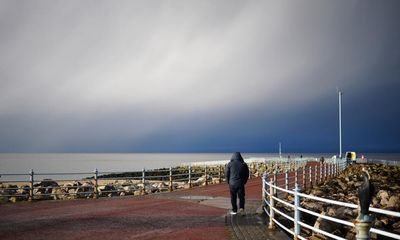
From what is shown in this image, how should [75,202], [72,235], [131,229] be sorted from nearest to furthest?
1. [72,235]
2. [131,229]
3. [75,202]

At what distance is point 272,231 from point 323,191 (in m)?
11.1

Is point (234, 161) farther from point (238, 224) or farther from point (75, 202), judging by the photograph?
point (75, 202)

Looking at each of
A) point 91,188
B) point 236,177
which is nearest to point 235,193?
point 236,177

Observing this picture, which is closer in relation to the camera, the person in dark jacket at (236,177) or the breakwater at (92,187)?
the person in dark jacket at (236,177)

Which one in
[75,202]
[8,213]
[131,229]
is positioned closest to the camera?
[131,229]

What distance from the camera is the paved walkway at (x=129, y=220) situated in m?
9.89

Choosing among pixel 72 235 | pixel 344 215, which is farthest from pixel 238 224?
pixel 72 235

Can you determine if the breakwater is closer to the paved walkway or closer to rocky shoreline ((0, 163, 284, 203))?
rocky shoreline ((0, 163, 284, 203))

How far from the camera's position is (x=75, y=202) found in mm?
16672

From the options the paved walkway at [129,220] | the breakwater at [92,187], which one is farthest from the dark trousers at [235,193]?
the breakwater at [92,187]

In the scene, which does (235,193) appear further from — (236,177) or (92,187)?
(92,187)

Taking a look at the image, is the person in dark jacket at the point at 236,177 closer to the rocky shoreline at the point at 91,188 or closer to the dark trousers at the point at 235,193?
the dark trousers at the point at 235,193

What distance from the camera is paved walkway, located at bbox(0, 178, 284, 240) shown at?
32.4 ft

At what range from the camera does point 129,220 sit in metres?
12.0
